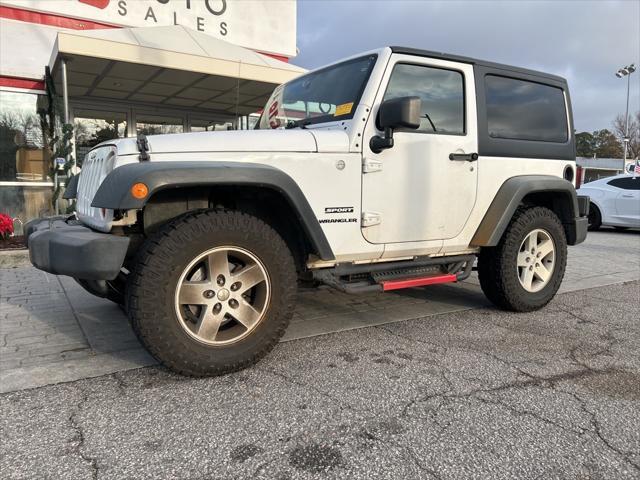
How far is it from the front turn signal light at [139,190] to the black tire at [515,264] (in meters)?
2.91

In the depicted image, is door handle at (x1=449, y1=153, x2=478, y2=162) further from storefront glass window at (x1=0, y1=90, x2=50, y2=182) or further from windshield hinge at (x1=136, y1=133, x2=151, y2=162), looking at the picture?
storefront glass window at (x1=0, y1=90, x2=50, y2=182)

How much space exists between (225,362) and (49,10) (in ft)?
32.1

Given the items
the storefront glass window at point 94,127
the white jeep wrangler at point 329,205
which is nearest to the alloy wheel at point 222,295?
the white jeep wrangler at point 329,205

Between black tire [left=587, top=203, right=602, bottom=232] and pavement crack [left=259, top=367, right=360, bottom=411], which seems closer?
pavement crack [left=259, top=367, right=360, bottom=411]

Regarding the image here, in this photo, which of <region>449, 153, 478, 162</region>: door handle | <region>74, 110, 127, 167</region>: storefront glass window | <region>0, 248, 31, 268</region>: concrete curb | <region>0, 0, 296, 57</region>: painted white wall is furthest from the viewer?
<region>74, 110, 127, 167</region>: storefront glass window

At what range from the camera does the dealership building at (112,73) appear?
7930mm

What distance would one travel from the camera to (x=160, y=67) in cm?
805

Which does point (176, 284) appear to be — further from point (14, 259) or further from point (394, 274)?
point (14, 259)

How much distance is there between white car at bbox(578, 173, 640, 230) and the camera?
11.4m

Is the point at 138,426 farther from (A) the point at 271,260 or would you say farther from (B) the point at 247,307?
(A) the point at 271,260

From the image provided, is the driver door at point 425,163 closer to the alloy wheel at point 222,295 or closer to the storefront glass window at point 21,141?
the alloy wheel at point 222,295

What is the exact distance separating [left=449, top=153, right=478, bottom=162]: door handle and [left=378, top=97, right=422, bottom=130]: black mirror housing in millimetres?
726

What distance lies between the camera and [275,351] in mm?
3281

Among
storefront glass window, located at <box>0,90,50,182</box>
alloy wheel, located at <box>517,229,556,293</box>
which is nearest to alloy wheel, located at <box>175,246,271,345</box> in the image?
alloy wheel, located at <box>517,229,556,293</box>
